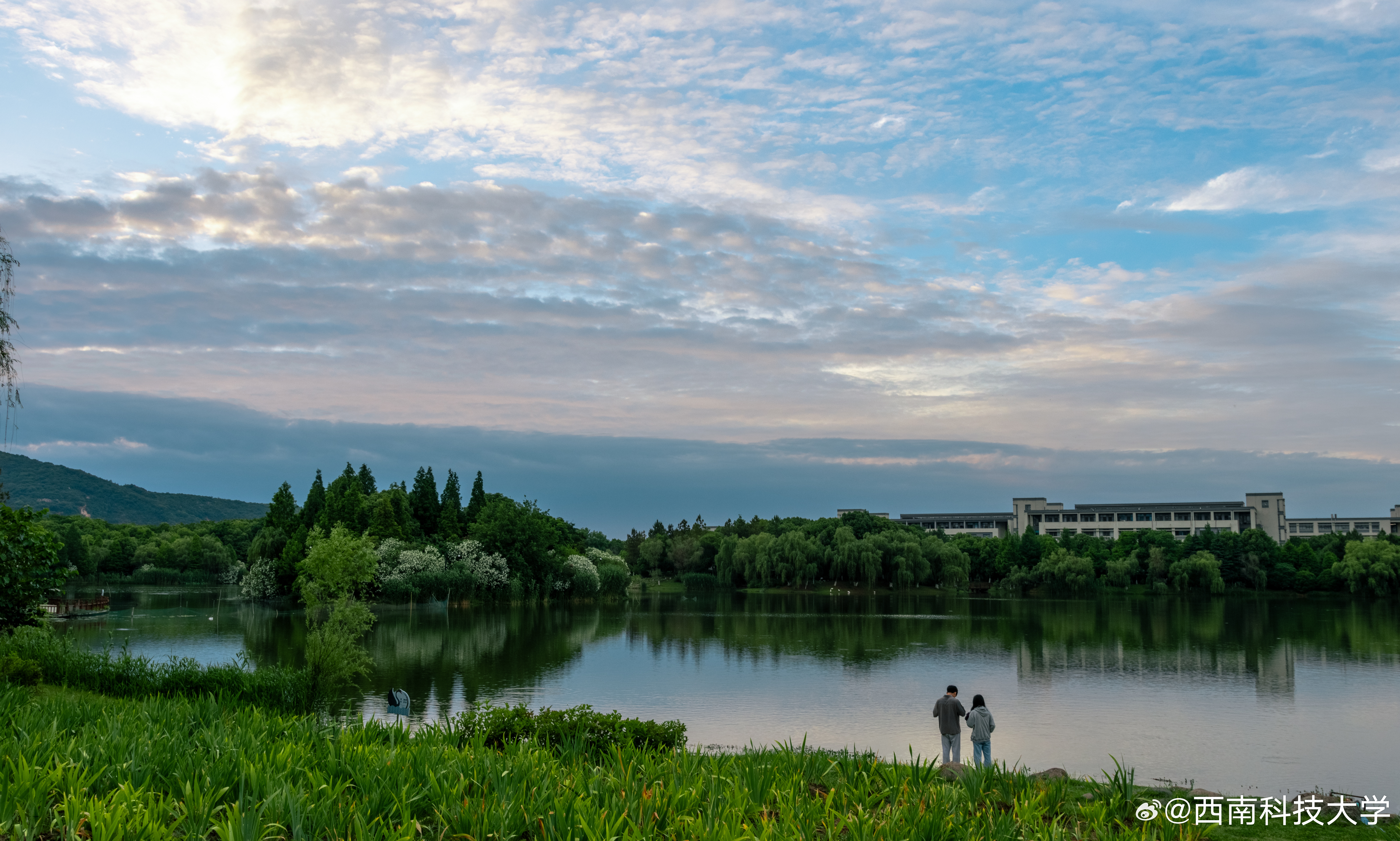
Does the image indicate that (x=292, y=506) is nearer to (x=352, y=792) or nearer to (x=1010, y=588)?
(x=1010, y=588)

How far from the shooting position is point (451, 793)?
584 cm

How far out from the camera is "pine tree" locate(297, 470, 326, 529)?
267 ft

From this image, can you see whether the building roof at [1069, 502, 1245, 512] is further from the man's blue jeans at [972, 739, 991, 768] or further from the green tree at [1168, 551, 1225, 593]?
the man's blue jeans at [972, 739, 991, 768]

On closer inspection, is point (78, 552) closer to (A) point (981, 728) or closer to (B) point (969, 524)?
(A) point (981, 728)

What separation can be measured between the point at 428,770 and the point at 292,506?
276ft

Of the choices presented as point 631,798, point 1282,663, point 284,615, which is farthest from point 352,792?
point 284,615

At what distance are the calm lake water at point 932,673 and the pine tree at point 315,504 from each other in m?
9.09

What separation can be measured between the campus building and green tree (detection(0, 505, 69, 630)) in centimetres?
11540

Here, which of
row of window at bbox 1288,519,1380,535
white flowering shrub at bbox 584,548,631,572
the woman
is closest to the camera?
the woman

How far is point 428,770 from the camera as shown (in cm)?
616

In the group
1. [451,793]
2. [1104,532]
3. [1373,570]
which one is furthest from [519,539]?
[1104,532]

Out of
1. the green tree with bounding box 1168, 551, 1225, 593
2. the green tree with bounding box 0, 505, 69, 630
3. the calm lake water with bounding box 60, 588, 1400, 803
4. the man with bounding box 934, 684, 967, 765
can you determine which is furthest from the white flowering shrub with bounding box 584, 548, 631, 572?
the man with bounding box 934, 684, 967, 765

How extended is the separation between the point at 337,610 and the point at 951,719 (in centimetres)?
2078

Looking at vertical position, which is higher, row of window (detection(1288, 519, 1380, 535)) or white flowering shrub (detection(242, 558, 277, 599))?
row of window (detection(1288, 519, 1380, 535))
